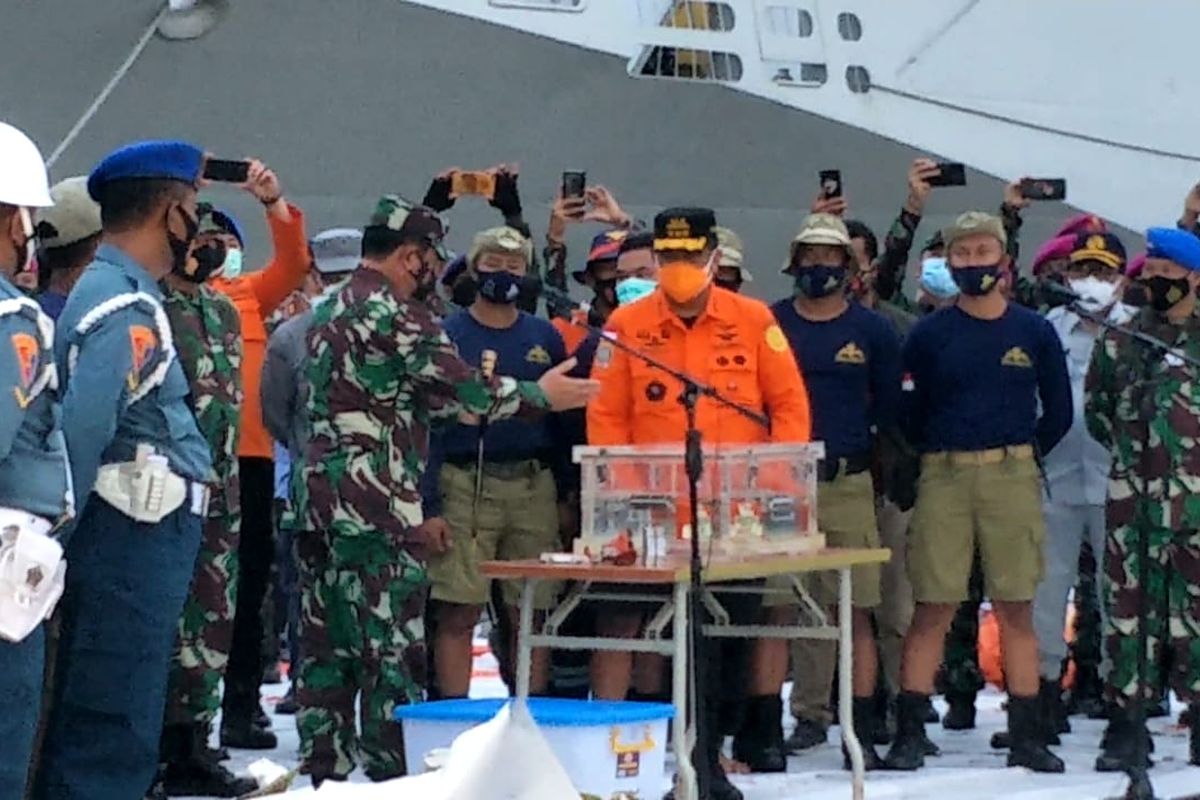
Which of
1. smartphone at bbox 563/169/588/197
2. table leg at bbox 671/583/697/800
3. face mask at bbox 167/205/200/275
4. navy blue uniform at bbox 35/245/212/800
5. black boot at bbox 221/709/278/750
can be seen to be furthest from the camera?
smartphone at bbox 563/169/588/197

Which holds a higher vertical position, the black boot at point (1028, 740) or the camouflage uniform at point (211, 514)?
the camouflage uniform at point (211, 514)

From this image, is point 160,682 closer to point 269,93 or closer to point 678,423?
point 678,423

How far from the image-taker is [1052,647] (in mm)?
8656

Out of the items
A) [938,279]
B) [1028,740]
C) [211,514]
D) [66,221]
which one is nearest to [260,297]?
[211,514]

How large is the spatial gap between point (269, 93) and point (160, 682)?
25.7 feet

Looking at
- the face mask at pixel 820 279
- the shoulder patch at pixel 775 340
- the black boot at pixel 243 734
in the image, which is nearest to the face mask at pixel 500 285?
the shoulder patch at pixel 775 340

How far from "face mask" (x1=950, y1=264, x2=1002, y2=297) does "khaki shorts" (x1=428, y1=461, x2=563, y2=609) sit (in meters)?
1.39

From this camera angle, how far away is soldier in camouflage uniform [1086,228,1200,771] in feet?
26.0

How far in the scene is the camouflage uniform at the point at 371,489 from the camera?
6.79 metres

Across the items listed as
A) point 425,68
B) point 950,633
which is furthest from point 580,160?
point 950,633

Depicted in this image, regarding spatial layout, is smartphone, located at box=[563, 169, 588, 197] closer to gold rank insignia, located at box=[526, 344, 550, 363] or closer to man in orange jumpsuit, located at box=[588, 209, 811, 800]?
gold rank insignia, located at box=[526, 344, 550, 363]

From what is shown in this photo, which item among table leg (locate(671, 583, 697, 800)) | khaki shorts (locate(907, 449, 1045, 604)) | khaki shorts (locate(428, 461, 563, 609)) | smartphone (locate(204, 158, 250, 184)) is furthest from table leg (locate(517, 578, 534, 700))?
khaki shorts (locate(907, 449, 1045, 604))

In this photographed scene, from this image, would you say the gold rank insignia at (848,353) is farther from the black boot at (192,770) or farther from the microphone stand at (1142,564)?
the black boot at (192,770)

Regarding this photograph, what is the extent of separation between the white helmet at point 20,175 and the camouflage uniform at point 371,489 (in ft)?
6.54
